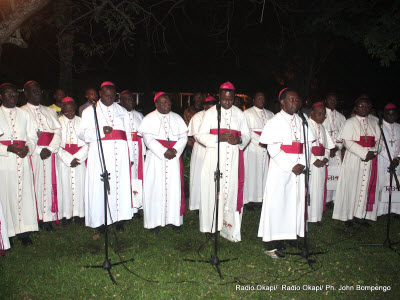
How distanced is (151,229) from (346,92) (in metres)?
28.9

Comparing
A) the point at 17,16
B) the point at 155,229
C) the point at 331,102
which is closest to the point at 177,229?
the point at 155,229

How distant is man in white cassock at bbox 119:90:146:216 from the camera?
734cm

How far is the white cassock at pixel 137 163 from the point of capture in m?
7.33

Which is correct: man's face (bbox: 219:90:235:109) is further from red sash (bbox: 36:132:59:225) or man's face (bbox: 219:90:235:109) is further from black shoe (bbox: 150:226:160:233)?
red sash (bbox: 36:132:59:225)

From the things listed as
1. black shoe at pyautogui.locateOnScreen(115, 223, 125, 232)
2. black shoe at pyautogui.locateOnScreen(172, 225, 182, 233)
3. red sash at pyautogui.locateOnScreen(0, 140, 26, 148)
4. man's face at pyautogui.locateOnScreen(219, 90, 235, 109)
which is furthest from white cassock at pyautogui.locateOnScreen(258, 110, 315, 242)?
red sash at pyautogui.locateOnScreen(0, 140, 26, 148)

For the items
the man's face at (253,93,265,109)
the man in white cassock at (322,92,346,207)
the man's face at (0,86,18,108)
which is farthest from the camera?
the man's face at (253,93,265,109)

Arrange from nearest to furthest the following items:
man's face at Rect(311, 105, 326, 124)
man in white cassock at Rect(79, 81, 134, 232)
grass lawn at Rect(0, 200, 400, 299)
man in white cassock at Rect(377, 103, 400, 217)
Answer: grass lawn at Rect(0, 200, 400, 299), man in white cassock at Rect(79, 81, 134, 232), man's face at Rect(311, 105, 326, 124), man in white cassock at Rect(377, 103, 400, 217)

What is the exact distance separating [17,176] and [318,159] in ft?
19.4

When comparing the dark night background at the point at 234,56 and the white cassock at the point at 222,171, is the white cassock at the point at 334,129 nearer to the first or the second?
the white cassock at the point at 222,171

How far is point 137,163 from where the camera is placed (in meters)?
8.71

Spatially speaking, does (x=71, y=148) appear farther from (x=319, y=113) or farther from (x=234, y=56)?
(x=234, y=56)

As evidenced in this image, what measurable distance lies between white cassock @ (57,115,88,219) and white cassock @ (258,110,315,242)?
4056 mm

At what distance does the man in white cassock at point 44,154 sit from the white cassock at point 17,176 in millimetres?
450

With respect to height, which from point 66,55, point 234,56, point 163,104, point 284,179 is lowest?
point 284,179
